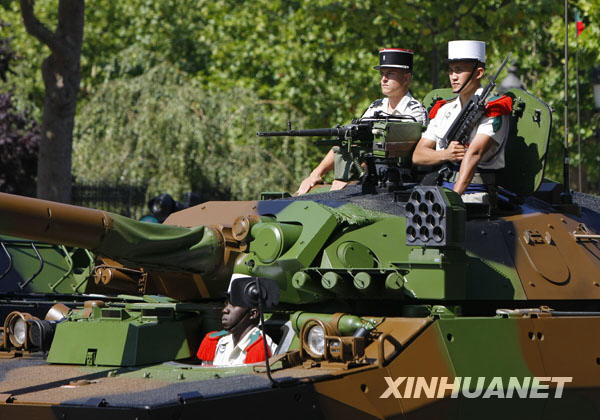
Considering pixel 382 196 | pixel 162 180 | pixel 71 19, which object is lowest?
pixel 162 180

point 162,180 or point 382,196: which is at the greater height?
point 382,196

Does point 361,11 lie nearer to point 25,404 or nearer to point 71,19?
point 71,19

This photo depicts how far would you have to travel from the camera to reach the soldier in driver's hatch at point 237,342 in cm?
844

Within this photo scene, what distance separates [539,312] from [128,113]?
1879 cm

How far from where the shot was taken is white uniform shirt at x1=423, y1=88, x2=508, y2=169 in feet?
31.2

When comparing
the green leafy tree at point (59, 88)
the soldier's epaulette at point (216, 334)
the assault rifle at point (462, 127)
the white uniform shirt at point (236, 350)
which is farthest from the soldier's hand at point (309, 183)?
the green leafy tree at point (59, 88)

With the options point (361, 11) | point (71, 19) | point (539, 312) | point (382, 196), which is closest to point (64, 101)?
point (71, 19)

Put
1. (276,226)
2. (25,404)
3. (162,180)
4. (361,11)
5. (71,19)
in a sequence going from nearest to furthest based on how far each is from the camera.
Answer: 1. (25,404)
2. (276,226)
3. (71,19)
4. (361,11)
5. (162,180)

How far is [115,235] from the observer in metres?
8.09

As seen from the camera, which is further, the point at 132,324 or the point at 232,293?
the point at 132,324

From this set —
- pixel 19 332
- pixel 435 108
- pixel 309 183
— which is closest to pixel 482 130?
pixel 435 108

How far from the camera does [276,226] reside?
8.86m

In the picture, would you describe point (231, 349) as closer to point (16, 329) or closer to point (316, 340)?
point (316, 340)

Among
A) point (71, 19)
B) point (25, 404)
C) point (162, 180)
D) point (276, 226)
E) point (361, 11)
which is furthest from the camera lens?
point (162, 180)
